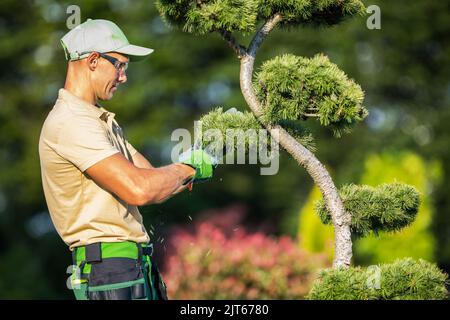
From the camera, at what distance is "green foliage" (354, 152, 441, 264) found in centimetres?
1247

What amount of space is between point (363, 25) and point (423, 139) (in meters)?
3.56

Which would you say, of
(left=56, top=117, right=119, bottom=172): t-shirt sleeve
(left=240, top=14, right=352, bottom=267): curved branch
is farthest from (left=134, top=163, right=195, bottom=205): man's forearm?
(left=240, top=14, right=352, bottom=267): curved branch

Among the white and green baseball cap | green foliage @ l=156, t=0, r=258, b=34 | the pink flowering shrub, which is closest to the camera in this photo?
the white and green baseball cap

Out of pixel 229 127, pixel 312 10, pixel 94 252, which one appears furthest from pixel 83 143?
pixel 312 10

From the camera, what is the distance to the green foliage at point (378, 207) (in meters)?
4.04

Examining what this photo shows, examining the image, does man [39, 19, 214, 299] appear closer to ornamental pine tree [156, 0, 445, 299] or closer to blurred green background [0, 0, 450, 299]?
ornamental pine tree [156, 0, 445, 299]

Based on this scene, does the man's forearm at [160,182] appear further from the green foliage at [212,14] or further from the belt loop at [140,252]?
the green foliage at [212,14]

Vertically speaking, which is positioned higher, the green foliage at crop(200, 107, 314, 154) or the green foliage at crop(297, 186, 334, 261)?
the green foliage at crop(200, 107, 314, 154)

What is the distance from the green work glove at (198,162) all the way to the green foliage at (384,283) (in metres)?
0.77

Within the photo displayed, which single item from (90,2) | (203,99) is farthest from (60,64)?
(203,99)

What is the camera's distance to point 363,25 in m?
20.7

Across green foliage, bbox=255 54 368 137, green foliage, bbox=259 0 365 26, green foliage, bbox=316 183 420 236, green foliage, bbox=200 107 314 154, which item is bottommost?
green foliage, bbox=316 183 420 236

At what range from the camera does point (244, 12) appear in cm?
393

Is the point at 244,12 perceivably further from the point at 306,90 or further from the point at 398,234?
the point at 398,234
